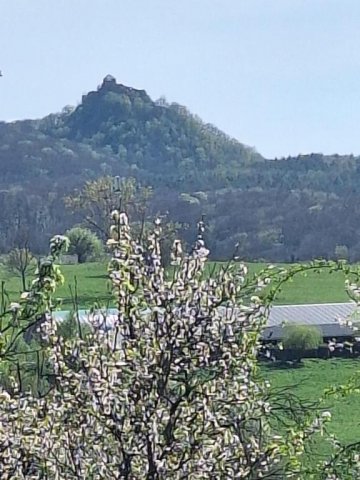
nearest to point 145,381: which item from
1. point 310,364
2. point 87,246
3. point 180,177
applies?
point 310,364

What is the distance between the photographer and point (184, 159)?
387 ft

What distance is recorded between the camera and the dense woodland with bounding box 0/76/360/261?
64.2 meters

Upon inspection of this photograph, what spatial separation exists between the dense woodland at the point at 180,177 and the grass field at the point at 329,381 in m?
8.60

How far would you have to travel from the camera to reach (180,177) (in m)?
102

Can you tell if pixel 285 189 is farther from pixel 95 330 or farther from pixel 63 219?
pixel 95 330

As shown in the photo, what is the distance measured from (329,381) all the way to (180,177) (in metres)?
81.5

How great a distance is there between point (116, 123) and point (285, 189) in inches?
2172

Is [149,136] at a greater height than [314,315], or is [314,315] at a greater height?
[149,136]

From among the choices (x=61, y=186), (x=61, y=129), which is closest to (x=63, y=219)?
(x=61, y=186)

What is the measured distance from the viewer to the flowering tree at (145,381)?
3709 mm

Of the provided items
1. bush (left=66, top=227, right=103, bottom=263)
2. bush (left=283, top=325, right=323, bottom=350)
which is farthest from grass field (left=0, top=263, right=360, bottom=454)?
bush (left=66, top=227, right=103, bottom=263)

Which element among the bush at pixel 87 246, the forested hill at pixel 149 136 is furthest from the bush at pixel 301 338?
the forested hill at pixel 149 136

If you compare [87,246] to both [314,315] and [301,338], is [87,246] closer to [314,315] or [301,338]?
[314,315]

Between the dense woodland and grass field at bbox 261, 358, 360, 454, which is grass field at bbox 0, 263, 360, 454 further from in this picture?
the dense woodland
